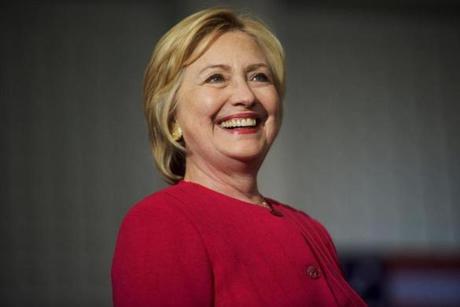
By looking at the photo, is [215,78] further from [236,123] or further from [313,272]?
[313,272]

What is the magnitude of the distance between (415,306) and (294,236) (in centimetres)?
298

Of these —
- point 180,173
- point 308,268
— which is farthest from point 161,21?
point 308,268

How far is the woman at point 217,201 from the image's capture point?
4.51ft

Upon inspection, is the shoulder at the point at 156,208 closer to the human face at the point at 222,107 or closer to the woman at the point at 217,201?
the woman at the point at 217,201

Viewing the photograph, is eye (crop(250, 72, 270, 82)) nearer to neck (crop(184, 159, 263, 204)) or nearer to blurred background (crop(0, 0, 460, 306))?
neck (crop(184, 159, 263, 204))

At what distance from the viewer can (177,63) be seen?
171 cm

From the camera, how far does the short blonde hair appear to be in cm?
171

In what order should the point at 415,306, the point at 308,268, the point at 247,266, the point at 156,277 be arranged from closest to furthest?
the point at 156,277 < the point at 247,266 < the point at 308,268 < the point at 415,306

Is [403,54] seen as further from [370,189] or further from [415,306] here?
[415,306]

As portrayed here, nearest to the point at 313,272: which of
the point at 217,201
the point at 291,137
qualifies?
the point at 217,201

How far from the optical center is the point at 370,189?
5418mm

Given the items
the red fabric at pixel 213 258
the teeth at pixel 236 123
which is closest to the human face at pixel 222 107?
the teeth at pixel 236 123

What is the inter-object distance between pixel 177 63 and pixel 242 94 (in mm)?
164

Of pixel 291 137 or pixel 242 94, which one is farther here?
pixel 291 137
